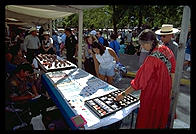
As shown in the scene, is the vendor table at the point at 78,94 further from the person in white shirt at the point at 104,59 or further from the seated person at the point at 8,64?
the seated person at the point at 8,64

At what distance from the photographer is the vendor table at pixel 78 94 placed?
5.70 ft

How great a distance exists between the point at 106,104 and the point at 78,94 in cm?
53

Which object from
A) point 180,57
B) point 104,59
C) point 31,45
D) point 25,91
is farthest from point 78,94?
point 31,45

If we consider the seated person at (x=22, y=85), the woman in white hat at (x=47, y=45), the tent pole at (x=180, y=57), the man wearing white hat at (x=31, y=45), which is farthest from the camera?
the woman in white hat at (x=47, y=45)

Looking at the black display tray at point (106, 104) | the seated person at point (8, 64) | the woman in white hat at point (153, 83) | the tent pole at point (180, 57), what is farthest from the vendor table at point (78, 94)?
the seated person at point (8, 64)

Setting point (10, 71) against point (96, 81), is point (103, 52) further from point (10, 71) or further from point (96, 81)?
point (10, 71)

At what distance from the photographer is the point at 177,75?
1517 mm

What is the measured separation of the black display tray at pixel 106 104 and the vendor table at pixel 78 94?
4 cm

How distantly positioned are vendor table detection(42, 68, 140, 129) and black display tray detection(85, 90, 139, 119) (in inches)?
1.5

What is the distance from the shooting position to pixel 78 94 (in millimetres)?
2322
